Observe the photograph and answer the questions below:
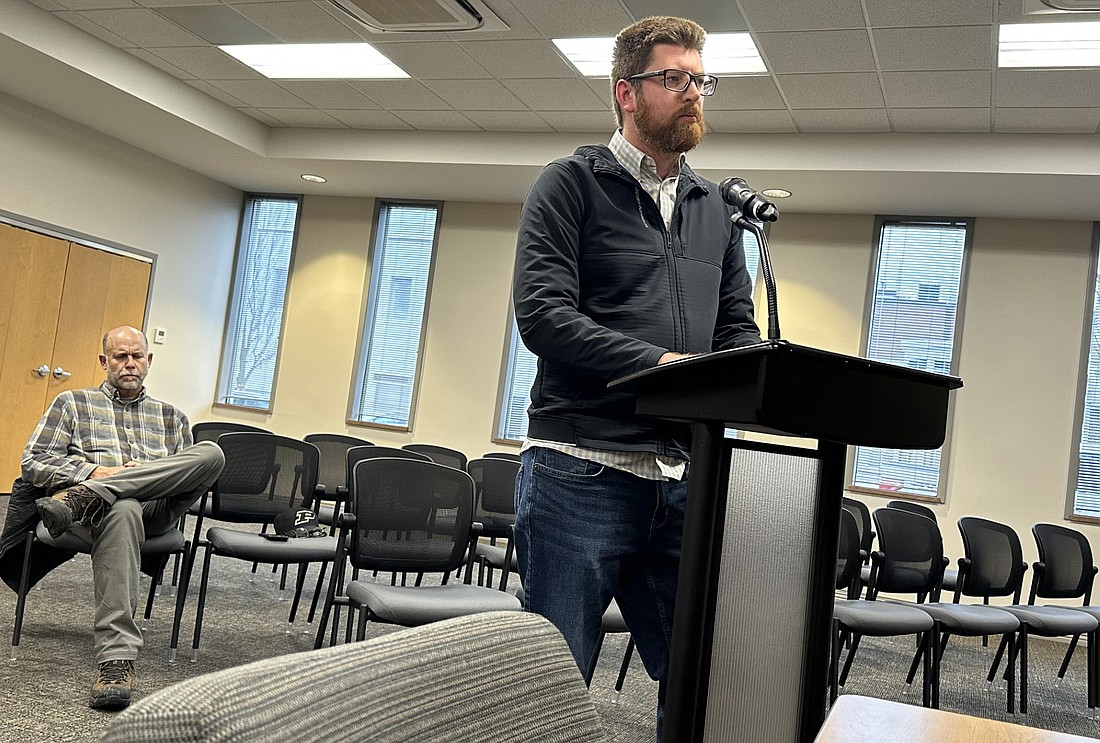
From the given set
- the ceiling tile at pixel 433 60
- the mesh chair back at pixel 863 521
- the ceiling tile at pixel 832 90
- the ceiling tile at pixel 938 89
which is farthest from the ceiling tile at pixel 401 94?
the mesh chair back at pixel 863 521

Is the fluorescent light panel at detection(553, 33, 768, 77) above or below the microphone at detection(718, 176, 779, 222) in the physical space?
above

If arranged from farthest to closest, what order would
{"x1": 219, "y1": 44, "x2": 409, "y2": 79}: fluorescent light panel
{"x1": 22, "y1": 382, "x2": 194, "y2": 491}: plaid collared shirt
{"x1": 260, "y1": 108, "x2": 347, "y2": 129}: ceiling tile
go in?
{"x1": 260, "y1": 108, "x2": 347, "y2": 129}: ceiling tile → {"x1": 219, "y1": 44, "x2": 409, "y2": 79}: fluorescent light panel → {"x1": 22, "y1": 382, "x2": 194, "y2": 491}: plaid collared shirt

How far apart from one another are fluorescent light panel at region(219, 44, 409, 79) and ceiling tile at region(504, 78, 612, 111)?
33.0 inches

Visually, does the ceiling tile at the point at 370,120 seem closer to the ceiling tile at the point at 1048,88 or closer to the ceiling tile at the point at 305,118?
the ceiling tile at the point at 305,118

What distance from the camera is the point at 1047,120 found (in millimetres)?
6391

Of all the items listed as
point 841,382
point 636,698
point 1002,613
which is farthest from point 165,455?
point 1002,613

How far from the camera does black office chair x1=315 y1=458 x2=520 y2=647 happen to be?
11.8ft

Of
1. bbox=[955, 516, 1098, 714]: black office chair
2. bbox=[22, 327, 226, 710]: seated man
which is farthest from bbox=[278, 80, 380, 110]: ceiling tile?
bbox=[955, 516, 1098, 714]: black office chair

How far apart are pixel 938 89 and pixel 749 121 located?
1.38 meters

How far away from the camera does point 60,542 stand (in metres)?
3.66

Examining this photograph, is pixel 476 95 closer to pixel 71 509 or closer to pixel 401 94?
pixel 401 94

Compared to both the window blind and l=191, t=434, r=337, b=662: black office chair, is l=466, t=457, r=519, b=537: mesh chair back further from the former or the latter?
the window blind

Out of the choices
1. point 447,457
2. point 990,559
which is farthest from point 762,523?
point 447,457

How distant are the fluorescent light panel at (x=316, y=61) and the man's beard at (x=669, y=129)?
5.29m
